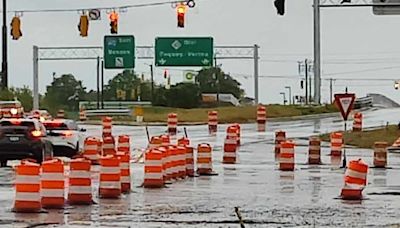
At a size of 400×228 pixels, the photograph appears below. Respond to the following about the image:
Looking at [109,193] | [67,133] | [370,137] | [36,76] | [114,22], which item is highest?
[114,22]

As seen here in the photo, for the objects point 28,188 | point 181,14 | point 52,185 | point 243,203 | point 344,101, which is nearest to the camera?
point 28,188

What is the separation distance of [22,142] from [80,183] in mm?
11562

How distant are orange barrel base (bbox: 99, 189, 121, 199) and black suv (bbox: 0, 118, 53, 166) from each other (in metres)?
10.0

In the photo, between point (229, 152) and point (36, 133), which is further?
point (229, 152)

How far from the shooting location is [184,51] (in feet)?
260

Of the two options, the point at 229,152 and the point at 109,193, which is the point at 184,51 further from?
the point at 109,193

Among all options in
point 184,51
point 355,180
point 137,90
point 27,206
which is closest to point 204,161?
point 355,180

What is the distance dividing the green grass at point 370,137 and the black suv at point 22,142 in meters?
16.7

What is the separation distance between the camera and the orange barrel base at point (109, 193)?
20484 mm

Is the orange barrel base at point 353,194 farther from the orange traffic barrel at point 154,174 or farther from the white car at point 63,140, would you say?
the white car at point 63,140

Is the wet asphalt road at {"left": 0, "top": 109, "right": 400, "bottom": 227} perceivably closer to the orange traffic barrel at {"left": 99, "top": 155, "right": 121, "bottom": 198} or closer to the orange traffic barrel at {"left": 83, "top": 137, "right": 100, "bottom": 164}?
the orange traffic barrel at {"left": 99, "top": 155, "right": 121, "bottom": 198}

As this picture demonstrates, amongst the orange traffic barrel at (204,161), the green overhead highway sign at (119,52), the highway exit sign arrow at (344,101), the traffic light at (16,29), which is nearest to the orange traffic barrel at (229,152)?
the highway exit sign arrow at (344,101)

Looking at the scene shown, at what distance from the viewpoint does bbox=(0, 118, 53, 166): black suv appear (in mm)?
30297

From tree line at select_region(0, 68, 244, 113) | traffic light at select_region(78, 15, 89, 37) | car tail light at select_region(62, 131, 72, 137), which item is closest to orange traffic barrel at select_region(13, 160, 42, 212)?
car tail light at select_region(62, 131, 72, 137)
